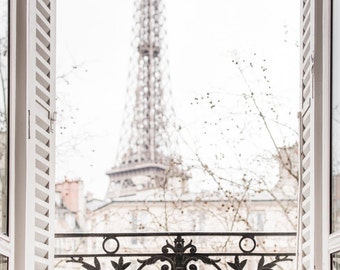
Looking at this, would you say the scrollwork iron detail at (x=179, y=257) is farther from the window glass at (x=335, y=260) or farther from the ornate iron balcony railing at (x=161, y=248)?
the window glass at (x=335, y=260)

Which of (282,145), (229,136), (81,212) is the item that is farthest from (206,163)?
(81,212)

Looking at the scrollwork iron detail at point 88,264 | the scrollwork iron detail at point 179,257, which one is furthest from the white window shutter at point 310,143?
the scrollwork iron detail at point 88,264

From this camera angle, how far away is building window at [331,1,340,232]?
7.43ft

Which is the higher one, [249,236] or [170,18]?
[170,18]

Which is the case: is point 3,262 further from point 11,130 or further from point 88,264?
point 88,264

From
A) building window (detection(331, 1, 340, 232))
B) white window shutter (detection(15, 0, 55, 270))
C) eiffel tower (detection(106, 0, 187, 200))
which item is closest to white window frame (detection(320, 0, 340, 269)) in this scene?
building window (detection(331, 1, 340, 232))

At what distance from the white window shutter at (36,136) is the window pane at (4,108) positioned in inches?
4.1

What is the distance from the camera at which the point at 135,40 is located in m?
3.76

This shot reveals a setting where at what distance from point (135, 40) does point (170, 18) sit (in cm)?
24

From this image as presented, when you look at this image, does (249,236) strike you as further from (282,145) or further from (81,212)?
(81,212)

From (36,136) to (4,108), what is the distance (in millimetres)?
451

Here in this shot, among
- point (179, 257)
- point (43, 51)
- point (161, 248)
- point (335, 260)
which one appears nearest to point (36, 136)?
point (43, 51)

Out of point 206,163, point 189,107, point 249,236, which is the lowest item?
point 249,236

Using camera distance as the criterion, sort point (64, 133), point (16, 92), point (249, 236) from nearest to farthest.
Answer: point (16, 92) < point (249, 236) < point (64, 133)
